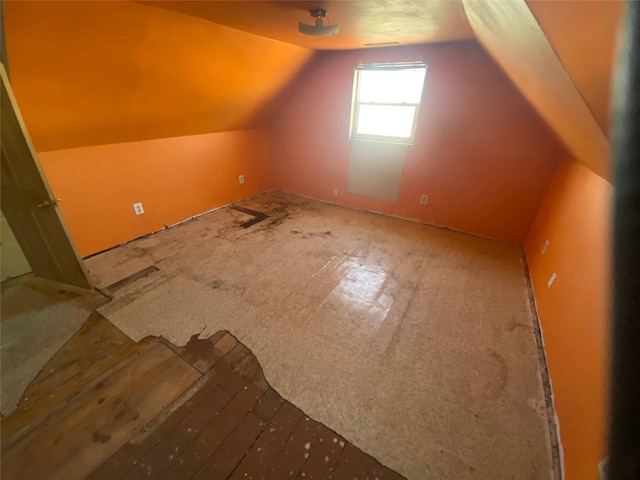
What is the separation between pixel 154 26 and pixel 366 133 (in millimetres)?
2564

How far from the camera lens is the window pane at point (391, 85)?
10.2ft

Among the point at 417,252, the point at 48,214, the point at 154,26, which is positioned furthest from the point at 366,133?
the point at 48,214

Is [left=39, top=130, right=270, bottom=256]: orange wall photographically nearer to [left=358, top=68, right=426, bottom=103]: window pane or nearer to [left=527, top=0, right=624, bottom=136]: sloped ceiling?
[left=358, top=68, right=426, bottom=103]: window pane

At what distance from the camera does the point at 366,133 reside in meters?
3.64

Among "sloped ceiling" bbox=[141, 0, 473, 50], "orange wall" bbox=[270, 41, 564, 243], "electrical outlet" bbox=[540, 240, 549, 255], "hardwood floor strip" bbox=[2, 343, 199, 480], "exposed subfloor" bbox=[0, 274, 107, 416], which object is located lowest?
"exposed subfloor" bbox=[0, 274, 107, 416]

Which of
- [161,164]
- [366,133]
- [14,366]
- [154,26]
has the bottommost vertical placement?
[14,366]

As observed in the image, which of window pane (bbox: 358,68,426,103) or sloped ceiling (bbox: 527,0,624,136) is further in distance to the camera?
window pane (bbox: 358,68,426,103)

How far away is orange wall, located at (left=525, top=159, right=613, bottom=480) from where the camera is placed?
1.07 m

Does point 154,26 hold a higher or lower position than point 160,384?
higher

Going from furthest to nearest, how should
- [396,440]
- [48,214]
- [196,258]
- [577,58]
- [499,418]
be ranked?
[196,258], [48,214], [499,418], [396,440], [577,58]

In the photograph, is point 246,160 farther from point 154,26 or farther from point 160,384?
point 160,384

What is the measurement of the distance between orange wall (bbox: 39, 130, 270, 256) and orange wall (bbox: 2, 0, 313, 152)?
0.14m

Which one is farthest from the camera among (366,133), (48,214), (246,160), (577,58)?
(246,160)

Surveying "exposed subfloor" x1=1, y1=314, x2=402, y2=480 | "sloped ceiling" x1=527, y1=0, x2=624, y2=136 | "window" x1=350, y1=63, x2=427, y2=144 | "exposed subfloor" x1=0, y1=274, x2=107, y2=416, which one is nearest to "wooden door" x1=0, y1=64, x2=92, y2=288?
"exposed subfloor" x1=0, y1=274, x2=107, y2=416
